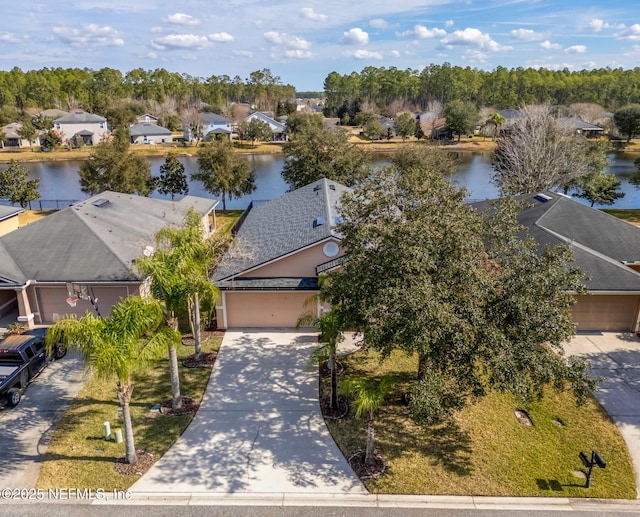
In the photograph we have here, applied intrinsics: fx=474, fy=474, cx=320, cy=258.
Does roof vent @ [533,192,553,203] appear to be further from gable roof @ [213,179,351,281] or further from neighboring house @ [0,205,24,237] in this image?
neighboring house @ [0,205,24,237]

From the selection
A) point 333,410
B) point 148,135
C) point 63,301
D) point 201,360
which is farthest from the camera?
point 148,135

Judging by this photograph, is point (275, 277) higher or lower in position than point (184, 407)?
higher

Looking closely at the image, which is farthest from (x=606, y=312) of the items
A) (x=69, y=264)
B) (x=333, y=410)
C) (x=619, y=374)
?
(x=69, y=264)

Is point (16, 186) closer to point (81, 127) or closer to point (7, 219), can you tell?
point (7, 219)

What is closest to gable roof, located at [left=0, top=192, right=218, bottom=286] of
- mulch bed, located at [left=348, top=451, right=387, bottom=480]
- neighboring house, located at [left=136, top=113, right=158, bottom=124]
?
mulch bed, located at [left=348, top=451, right=387, bottom=480]

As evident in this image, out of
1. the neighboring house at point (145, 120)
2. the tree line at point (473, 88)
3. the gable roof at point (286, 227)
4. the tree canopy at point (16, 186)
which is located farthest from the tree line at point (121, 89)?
the gable roof at point (286, 227)

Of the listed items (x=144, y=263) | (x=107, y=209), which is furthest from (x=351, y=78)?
(x=144, y=263)
